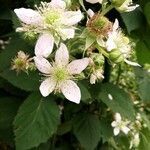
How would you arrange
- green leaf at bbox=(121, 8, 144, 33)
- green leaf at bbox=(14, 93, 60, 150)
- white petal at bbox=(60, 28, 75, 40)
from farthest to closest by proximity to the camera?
1. green leaf at bbox=(121, 8, 144, 33)
2. green leaf at bbox=(14, 93, 60, 150)
3. white petal at bbox=(60, 28, 75, 40)

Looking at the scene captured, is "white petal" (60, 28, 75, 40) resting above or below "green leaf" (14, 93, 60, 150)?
above

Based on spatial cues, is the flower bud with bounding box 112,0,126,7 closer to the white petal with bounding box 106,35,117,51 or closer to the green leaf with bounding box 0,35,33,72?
the white petal with bounding box 106,35,117,51

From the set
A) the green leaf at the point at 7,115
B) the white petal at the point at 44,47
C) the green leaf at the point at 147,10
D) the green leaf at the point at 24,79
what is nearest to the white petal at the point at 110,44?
the white petal at the point at 44,47

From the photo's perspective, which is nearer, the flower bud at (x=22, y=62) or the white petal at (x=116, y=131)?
the flower bud at (x=22, y=62)

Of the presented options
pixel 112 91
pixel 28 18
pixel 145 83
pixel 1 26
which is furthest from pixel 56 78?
pixel 145 83

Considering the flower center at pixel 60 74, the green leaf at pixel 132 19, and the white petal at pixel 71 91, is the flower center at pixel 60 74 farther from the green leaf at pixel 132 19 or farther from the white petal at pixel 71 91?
the green leaf at pixel 132 19

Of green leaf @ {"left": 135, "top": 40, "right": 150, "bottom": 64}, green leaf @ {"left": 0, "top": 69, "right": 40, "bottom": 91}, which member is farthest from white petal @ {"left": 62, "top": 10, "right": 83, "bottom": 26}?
green leaf @ {"left": 135, "top": 40, "right": 150, "bottom": 64}
